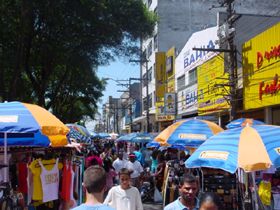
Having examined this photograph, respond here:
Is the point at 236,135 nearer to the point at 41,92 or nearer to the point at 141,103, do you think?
the point at 41,92

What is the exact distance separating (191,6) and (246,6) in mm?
7195

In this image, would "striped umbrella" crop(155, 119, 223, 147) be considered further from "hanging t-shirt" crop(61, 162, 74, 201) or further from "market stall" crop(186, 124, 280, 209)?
"market stall" crop(186, 124, 280, 209)

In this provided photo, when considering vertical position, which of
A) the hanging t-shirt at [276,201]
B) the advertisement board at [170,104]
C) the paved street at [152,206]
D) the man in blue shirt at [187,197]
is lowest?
the paved street at [152,206]

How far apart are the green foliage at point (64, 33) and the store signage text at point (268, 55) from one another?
6451 mm

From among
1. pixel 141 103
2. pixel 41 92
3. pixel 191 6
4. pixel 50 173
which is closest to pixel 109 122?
pixel 141 103

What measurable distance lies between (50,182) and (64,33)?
Result: 15.2 meters

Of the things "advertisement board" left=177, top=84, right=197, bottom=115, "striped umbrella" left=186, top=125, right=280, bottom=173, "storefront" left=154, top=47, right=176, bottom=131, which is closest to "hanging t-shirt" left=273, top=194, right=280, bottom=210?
"striped umbrella" left=186, top=125, right=280, bottom=173

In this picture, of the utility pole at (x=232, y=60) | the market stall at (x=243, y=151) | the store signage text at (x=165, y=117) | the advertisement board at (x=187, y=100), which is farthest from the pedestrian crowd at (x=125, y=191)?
the store signage text at (x=165, y=117)

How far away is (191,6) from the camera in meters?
50.3

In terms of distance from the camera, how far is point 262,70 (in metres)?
20.9

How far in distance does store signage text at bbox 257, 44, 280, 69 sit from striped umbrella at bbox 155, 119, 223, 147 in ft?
26.8

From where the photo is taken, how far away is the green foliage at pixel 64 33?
70.0ft

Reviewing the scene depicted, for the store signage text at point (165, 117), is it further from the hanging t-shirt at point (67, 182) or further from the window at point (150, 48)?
the hanging t-shirt at point (67, 182)

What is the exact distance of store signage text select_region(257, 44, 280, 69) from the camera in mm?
19438
